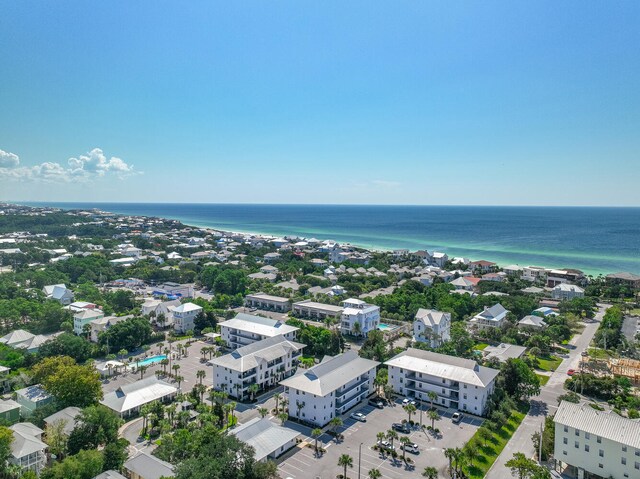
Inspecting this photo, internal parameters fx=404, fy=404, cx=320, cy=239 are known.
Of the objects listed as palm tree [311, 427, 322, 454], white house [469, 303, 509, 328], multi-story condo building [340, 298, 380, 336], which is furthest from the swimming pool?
white house [469, 303, 509, 328]

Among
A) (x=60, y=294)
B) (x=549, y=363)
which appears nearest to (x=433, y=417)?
(x=549, y=363)

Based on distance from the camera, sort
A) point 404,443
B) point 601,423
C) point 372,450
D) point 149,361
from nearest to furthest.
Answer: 1. point 601,423
2. point 404,443
3. point 372,450
4. point 149,361

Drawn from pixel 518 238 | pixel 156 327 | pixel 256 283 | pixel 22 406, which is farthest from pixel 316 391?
pixel 518 238

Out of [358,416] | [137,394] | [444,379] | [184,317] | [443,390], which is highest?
[444,379]

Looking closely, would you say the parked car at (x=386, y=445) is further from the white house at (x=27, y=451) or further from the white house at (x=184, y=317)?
the white house at (x=184, y=317)

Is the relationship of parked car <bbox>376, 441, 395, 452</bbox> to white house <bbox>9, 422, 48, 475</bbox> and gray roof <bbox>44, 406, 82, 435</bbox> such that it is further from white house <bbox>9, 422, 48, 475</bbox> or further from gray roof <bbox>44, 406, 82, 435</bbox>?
white house <bbox>9, 422, 48, 475</bbox>

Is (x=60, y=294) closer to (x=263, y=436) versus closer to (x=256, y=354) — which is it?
(x=256, y=354)

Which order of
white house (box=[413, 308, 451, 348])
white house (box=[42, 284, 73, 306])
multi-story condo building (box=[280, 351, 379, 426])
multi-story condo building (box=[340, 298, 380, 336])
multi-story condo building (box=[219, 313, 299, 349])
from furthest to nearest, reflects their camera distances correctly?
white house (box=[42, 284, 73, 306]) < multi-story condo building (box=[340, 298, 380, 336]) < white house (box=[413, 308, 451, 348]) < multi-story condo building (box=[219, 313, 299, 349]) < multi-story condo building (box=[280, 351, 379, 426])
